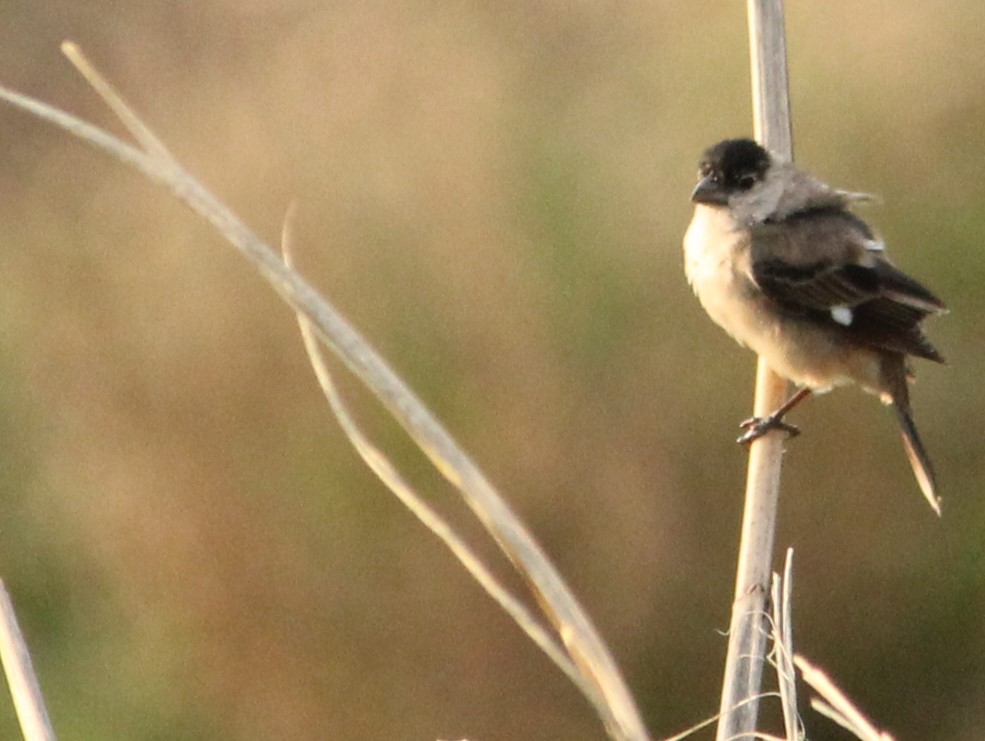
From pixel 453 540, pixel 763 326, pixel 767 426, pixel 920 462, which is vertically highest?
pixel 763 326

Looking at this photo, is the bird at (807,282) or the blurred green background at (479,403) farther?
the blurred green background at (479,403)

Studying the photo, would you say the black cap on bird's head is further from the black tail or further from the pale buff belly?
the black tail

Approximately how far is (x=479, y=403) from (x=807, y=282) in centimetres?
139

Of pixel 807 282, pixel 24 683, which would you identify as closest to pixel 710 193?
pixel 807 282

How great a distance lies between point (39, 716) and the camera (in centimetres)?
144

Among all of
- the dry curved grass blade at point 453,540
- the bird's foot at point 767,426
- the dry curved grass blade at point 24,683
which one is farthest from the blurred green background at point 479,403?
the dry curved grass blade at point 453,540

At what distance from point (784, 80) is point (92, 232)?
3215 mm

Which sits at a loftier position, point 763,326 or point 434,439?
point 763,326

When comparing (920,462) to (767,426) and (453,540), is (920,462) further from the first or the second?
(453,540)

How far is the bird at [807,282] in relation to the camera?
3.20 meters

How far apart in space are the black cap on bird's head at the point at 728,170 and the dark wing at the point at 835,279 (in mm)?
130

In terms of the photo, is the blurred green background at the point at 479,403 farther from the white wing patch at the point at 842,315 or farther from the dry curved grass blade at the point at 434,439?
the dry curved grass blade at the point at 434,439

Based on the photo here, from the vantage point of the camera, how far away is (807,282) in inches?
130

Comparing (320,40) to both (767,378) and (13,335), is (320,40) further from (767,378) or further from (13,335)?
(767,378)
